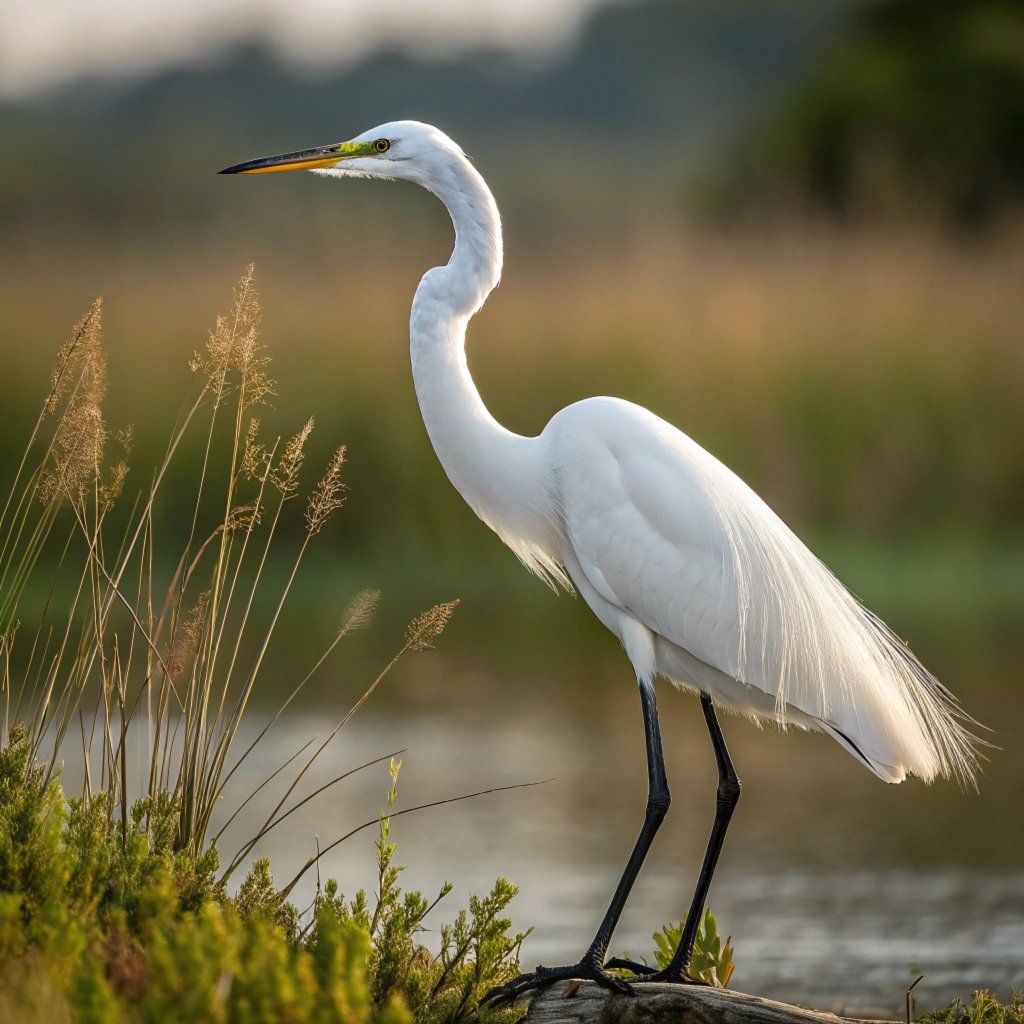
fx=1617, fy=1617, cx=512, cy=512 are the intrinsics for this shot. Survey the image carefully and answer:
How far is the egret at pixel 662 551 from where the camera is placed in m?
3.65

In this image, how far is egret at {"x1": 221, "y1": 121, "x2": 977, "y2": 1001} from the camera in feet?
12.0

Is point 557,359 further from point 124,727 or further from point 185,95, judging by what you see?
point 185,95

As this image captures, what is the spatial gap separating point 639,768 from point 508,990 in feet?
10.8

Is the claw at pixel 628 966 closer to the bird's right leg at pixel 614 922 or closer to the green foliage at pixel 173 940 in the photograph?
the bird's right leg at pixel 614 922

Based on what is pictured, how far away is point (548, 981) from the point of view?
10.9 ft

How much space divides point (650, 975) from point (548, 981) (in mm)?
245

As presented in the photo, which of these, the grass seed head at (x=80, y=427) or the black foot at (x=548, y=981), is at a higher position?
the grass seed head at (x=80, y=427)

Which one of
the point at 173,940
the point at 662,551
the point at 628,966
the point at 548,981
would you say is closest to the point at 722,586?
the point at 662,551

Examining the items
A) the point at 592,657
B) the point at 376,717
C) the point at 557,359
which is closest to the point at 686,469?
the point at 376,717

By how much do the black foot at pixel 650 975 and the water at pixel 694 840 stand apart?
839 millimetres

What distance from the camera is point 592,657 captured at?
8.43 metres

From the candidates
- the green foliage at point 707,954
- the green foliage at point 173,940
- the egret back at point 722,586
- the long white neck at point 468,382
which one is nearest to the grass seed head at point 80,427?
the green foliage at point 173,940

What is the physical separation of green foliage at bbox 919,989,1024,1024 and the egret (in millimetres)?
505

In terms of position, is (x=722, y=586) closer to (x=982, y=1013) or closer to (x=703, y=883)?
(x=703, y=883)
